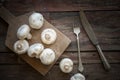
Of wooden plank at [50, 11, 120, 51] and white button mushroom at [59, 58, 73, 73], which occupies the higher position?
wooden plank at [50, 11, 120, 51]

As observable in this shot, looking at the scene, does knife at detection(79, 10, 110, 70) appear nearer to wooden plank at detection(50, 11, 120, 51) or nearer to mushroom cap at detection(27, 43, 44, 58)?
wooden plank at detection(50, 11, 120, 51)

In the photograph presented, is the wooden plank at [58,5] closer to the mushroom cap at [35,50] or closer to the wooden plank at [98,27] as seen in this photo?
the wooden plank at [98,27]

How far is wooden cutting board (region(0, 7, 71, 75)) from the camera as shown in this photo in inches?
47.7

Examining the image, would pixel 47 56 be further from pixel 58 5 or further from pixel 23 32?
pixel 58 5

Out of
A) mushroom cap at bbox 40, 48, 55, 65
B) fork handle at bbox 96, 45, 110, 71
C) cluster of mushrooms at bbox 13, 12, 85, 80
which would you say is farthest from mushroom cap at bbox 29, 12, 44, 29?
fork handle at bbox 96, 45, 110, 71

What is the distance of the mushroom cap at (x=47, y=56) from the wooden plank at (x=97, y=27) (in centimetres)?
11

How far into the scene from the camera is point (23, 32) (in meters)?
1.17

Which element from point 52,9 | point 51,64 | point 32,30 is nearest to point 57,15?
point 52,9

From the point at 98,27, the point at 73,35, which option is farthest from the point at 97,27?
the point at 73,35

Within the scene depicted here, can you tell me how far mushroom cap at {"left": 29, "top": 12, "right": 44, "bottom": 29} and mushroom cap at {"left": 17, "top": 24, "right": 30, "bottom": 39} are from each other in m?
0.03

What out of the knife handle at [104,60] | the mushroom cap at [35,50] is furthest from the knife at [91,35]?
the mushroom cap at [35,50]

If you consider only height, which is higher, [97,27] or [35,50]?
[97,27]

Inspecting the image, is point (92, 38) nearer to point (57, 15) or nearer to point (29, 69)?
point (57, 15)

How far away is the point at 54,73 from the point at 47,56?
0.12 m
